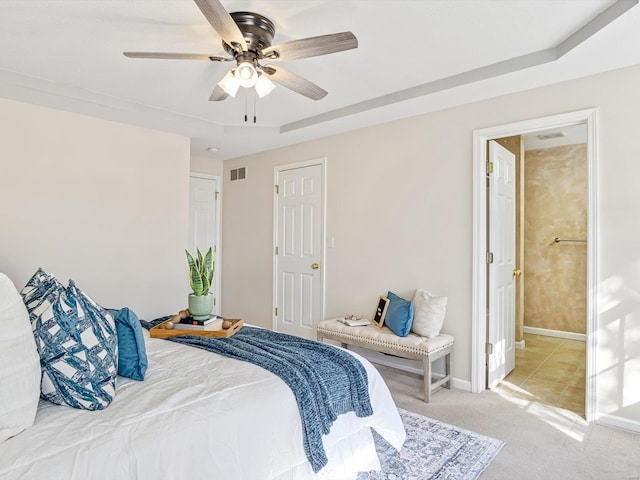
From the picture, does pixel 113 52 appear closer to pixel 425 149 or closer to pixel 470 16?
pixel 470 16

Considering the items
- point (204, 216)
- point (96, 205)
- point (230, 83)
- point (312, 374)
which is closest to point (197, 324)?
point (312, 374)

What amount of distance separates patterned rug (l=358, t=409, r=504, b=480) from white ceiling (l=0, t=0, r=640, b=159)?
2.38 m

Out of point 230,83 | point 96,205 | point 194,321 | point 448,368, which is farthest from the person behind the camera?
point 96,205

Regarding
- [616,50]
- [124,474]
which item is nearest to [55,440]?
[124,474]

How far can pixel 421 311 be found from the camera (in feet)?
10.6

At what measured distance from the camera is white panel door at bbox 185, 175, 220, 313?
5.17 meters

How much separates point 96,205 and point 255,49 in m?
2.33

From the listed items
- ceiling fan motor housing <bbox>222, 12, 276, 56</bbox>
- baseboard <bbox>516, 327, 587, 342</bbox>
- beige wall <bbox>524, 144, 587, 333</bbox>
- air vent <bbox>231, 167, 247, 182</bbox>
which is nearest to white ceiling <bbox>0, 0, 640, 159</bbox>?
ceiling fan motor housing <bbox>222, 12, 276, 56</bbox>

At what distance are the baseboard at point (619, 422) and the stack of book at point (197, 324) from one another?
2.56m

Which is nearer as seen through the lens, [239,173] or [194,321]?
[194,321]

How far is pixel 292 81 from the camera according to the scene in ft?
7.75

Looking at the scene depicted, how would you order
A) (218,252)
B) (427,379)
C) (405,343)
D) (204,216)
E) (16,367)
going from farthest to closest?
(218,252) < (204,216) < (405,343) < (427,379) < (16,367)

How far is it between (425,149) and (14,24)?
2985mm

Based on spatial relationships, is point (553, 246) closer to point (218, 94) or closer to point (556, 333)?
point (556, 333)
